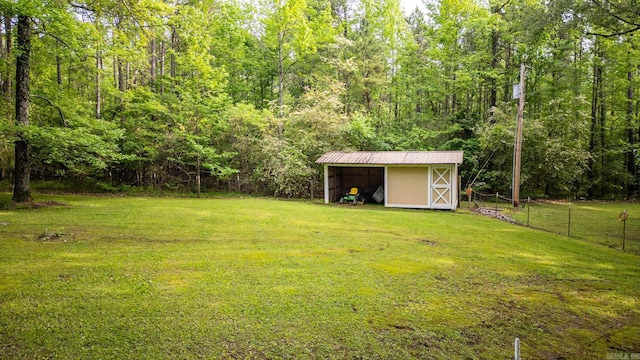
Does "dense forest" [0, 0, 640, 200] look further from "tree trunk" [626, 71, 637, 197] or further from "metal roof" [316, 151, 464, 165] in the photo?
"metal roof" [316, 151, 464, 165]

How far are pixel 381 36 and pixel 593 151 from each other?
14561 mm

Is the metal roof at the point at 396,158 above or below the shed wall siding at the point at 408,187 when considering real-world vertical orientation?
above

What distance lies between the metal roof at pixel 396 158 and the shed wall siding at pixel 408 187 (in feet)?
1.44

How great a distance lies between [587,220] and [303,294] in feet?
38.7

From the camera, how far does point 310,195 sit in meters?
16.7

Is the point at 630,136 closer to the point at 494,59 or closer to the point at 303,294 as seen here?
the point at 494,59

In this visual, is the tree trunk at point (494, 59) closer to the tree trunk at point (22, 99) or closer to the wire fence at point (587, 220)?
the wire fence at point (587, 220)

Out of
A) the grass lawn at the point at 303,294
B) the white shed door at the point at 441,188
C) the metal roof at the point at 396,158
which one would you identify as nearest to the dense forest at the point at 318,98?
the metal roof at the point at 396,158

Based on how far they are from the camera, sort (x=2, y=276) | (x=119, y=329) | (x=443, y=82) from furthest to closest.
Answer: (x=443, y=82) → (x=2, y=276) → (x=119, y=329)

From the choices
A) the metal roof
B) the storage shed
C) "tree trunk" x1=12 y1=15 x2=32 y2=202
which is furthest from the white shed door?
"tree trunk" x1=12 y1=15 x2=32 y2=202

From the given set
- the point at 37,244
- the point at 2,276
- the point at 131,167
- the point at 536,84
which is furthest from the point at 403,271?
the point at 536,84

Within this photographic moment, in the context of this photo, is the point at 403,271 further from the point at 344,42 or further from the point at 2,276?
the point at 344,42

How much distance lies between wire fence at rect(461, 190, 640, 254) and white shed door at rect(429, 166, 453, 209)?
4.11 ft

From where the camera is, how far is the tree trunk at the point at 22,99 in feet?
Answer: 31.8
